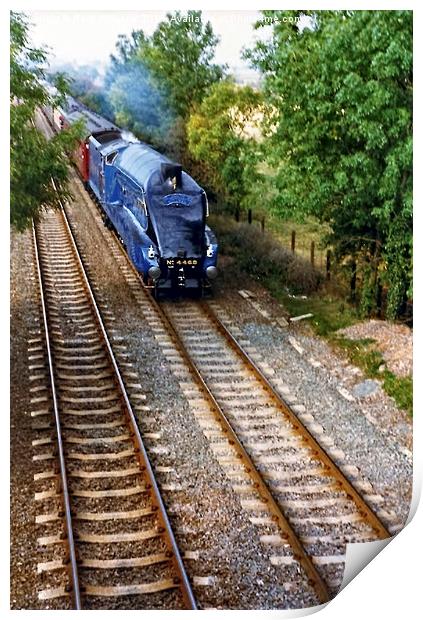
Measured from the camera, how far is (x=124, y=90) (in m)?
5.41

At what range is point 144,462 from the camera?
5379 millimetres

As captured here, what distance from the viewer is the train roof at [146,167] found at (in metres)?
6.23

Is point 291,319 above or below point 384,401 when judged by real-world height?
above

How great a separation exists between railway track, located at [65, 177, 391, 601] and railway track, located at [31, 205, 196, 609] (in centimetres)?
48

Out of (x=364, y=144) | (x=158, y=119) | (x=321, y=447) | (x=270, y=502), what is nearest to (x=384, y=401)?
(x=321, y=447)

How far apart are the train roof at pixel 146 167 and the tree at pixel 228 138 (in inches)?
9.5

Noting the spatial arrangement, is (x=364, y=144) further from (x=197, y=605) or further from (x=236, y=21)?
(x=197, y=605)

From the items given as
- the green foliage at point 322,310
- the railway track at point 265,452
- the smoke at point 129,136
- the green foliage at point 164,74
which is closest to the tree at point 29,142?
the green foliage at point 164,74

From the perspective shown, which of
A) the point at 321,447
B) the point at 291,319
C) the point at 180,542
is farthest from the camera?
the point at 291,319

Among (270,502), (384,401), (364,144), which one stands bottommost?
(270,502)

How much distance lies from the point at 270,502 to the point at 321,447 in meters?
0.62

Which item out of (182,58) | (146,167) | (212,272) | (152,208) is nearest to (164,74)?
(182,58)

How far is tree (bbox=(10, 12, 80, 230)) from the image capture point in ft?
16.6

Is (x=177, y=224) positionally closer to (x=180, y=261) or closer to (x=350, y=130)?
(x=180, y=261)
